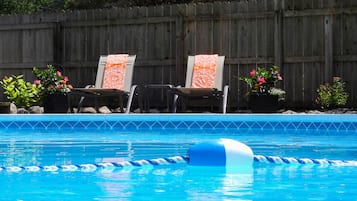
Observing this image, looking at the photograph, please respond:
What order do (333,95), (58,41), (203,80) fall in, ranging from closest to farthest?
(333,95) → (203,80) → (58,41)

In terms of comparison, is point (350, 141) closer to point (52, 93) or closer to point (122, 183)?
point (122, 183)

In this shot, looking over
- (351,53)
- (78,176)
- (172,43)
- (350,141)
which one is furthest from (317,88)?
(78,176)

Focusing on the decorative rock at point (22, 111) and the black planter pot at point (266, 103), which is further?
the decorative rock at point (22, 111)

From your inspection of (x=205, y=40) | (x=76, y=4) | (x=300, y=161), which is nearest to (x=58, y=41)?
(x=205, y=40)

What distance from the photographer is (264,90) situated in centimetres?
927

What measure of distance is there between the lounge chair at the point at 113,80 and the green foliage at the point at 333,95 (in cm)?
259

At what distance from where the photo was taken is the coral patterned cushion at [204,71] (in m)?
9.52

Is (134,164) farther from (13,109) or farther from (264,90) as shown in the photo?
(13,109)

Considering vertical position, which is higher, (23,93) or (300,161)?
(23,93)

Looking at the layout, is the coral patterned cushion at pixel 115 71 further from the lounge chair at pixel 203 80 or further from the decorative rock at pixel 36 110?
the decorative rock at pixel 36 110

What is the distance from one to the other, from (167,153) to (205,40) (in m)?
5.18

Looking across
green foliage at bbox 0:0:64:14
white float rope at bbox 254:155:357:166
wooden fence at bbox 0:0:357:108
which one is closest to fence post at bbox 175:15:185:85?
wooden fence at bbox 0:0:357:108

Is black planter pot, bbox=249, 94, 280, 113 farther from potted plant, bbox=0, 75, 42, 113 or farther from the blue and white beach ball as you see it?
the blue and white beach ball

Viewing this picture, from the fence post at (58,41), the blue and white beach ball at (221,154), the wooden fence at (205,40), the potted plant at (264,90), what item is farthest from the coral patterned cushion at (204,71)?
the blue and white beach ball at (221,154)
